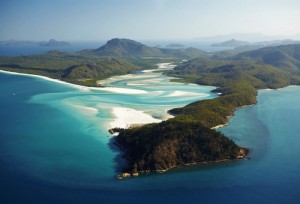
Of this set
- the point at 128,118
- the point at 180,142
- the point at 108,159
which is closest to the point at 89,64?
the point at 128,118

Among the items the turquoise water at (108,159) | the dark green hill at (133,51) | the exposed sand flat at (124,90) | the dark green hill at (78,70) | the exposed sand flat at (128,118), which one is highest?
the dark green hill at (133,51)

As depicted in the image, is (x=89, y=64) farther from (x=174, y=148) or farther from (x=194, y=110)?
(x=174, y=148)

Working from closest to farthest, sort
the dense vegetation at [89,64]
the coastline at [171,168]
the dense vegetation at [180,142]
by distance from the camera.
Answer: the coastline at [171,168], the dense vegetation at [180,142], the dense vegetation at [89,64]

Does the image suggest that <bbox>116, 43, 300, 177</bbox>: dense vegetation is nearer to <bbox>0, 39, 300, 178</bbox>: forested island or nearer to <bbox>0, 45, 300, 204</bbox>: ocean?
<bbox>0, 39, 300, 178</bbox>: forested island

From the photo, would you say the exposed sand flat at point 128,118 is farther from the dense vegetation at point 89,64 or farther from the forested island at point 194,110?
the dense vegetation at point 89,64

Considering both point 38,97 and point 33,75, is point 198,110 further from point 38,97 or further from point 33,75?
point 33,75

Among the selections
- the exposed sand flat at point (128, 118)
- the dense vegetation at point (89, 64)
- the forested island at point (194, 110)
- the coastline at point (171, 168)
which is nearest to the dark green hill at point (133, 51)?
the dense vegetation at point (89, 64)
